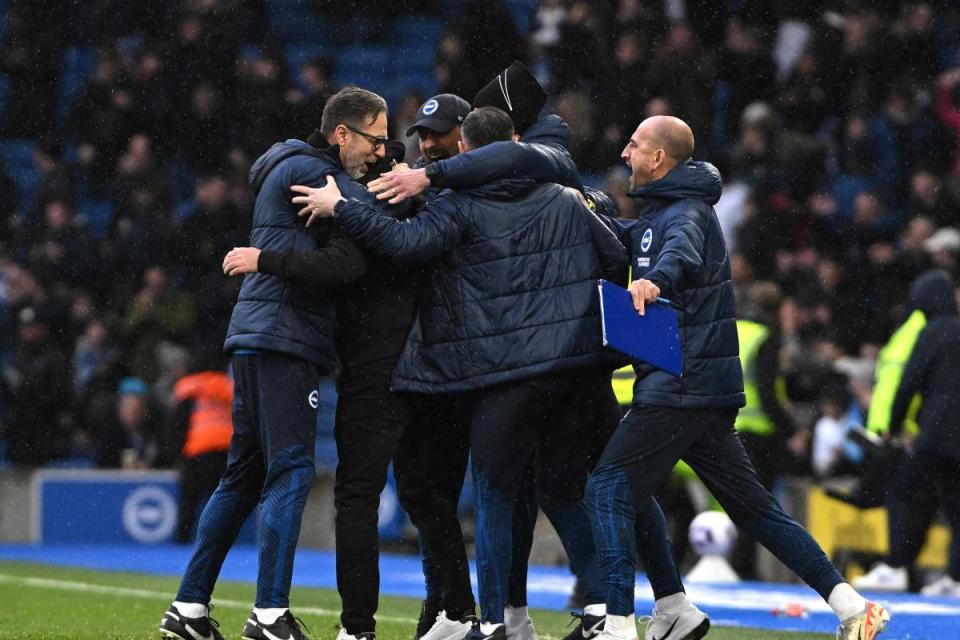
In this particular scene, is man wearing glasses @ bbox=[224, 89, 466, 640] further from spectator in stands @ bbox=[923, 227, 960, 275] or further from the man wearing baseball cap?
spectator in stands @ bbox=[923, 227, 960, 275]

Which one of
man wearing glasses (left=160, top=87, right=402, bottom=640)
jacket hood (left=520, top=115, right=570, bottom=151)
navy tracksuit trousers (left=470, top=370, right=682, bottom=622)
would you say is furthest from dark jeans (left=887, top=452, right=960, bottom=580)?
man wearing glasses (left=160, top=87, right=402, bottom=640)

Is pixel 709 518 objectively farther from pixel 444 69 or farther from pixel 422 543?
pixel 444 69

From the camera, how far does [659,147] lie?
281 inches

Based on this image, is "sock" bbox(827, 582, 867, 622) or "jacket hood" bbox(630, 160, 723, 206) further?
"jacket hood" bbox(630, 160, 723, 206)

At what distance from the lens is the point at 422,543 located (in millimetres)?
7488

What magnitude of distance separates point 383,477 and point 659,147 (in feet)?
5.57

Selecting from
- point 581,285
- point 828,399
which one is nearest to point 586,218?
point 581,285

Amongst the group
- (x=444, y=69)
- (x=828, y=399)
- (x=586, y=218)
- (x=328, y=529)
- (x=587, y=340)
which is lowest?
(x=328, y=529)

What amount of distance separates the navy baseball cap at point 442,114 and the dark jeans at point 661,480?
1451mm

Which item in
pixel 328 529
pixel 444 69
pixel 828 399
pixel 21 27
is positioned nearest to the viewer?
pixel 828 399

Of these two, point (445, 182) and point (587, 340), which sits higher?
point (445, 182)

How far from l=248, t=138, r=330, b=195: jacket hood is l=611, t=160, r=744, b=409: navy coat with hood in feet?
4.21

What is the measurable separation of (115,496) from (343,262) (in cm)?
1063

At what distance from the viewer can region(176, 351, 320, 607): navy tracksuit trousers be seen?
6781mm
